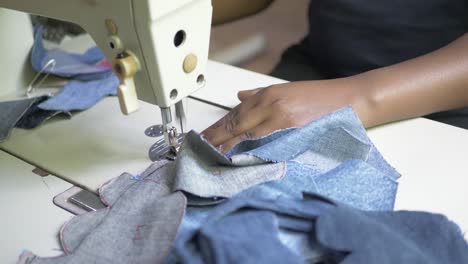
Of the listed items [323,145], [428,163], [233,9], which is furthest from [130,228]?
[233,9]

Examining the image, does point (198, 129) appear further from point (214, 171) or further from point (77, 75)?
point (77, 75)

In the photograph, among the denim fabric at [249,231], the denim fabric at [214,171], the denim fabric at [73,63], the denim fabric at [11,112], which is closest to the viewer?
the denim fabric at [249,231]

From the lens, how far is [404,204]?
75 centimetres

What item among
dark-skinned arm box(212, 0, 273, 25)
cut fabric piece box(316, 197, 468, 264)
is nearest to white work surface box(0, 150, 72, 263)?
cut fabric piece box(316, 197, 468, 264)

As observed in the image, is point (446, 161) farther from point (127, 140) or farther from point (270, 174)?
point (127, 140)

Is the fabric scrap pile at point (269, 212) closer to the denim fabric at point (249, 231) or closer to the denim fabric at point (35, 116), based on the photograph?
the denim fabric at point (249, 231)

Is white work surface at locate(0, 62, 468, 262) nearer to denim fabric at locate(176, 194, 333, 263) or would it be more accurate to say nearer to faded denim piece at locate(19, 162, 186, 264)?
faded denim piece at locate(19, 162, 186, 264)

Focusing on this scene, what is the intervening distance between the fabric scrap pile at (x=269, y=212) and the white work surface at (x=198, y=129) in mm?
55

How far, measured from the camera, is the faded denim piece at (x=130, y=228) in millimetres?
629

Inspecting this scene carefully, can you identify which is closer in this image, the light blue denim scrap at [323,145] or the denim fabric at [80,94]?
the light blue denim scrap at [323,145]

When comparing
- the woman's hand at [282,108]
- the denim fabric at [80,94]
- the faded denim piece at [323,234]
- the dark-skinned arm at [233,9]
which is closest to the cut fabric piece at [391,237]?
the faded denim piece at [323,234]

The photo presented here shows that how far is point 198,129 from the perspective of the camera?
0.96 m

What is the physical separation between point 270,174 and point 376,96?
0.30 meters

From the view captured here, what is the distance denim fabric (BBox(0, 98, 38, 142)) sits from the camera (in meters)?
0.99
